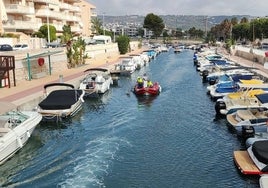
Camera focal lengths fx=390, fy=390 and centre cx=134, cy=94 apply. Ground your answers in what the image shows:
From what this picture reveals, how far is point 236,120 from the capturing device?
29.4 meters

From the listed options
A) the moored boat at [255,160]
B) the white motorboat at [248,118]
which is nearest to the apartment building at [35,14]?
the white motorboat at [248,118]

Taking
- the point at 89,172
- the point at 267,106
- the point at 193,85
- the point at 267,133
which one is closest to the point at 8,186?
the point at 89,172

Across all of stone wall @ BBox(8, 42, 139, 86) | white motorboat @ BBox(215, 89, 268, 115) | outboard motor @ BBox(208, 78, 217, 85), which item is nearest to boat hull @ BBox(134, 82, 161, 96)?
white motorboat @ BBox(215, 89, 268, 115)

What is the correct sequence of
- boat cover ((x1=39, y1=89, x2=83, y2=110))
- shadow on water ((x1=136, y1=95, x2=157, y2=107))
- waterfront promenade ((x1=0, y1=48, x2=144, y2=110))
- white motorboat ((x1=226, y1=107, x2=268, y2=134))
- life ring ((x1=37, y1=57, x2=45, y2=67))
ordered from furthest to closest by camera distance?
life ring ((x1=37, y1=57, x2=45, y2=67)), shadow on water ((x1=136, y1=95, x2=157, y2=107)), waterfront promenade ((x1=0, y1=48, x2=144, y2=110)), boat cover ((x1=39, y1=89, x2=83, y2=110)), white motorboat ((x1=226, y1=107, x2=268, y2=134))

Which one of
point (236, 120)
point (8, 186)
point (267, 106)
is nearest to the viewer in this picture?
point (8, 186)

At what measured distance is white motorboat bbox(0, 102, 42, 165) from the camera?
2322 cm

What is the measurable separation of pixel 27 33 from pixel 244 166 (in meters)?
66.2

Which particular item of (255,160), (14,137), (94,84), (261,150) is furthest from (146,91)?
(261,150)

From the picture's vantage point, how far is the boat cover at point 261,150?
20.0 meters

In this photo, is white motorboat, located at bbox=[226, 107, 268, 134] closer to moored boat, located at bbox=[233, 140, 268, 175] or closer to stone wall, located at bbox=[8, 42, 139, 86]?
moored boat, located at bbox=[233, 140, 268, 175]

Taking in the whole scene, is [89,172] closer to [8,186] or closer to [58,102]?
[8,186]

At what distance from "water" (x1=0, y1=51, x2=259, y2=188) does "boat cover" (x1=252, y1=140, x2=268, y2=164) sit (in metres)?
1.19

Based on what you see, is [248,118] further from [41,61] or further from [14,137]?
[41,61]

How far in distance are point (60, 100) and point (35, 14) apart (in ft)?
179
